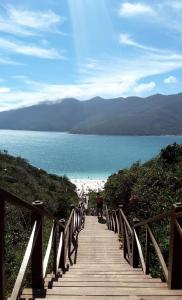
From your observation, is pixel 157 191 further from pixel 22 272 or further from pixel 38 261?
pixel 22 272

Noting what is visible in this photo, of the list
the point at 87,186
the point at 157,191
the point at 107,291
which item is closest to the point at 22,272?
the point at 107,291

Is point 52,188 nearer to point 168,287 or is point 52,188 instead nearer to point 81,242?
point 81,242

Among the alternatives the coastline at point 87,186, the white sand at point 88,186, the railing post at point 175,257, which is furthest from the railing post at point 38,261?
the white sand at point 88,186

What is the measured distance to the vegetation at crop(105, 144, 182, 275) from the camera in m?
12.2

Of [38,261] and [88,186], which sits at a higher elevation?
[38,261]

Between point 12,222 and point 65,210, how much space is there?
11.0 metres

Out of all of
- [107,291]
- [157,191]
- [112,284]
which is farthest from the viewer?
[157,191]

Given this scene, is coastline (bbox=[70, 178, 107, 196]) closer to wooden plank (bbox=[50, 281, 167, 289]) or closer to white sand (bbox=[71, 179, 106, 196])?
white sand (bbox=[71, 179, 106, 196])

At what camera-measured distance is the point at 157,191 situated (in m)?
15.1

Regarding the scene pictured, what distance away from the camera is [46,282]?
4.55m

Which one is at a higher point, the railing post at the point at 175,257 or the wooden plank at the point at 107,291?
the railing post at the point at 175,257

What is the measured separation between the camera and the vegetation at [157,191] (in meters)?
12.2

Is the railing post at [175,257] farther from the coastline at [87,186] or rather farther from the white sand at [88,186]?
the white sand at [88,186]

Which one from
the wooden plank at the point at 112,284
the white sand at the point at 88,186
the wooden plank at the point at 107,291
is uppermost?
the wooden plank at the point at 107,291
